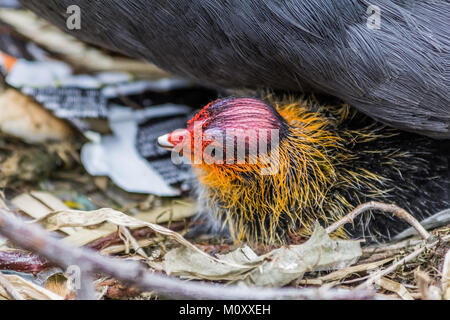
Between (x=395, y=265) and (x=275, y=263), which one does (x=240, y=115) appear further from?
(x=395, y=265)

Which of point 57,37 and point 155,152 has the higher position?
point 57,37

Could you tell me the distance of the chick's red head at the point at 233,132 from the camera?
1.53 meters

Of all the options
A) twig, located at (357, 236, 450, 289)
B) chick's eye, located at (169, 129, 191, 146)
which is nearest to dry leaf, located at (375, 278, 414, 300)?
twig, located at (357, 236, 450, 289)

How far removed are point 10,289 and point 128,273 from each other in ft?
1.02

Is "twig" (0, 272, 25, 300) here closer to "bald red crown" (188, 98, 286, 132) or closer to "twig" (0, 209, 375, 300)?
"twig" (0, 209, 375, 300)

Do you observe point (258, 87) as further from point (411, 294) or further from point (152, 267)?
point (411, 294)

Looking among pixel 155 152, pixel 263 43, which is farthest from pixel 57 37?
pixel 263 43

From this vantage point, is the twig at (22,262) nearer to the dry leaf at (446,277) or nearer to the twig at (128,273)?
the twig at (128,273)

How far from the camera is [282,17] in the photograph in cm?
140

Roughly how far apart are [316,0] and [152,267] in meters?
0.77
